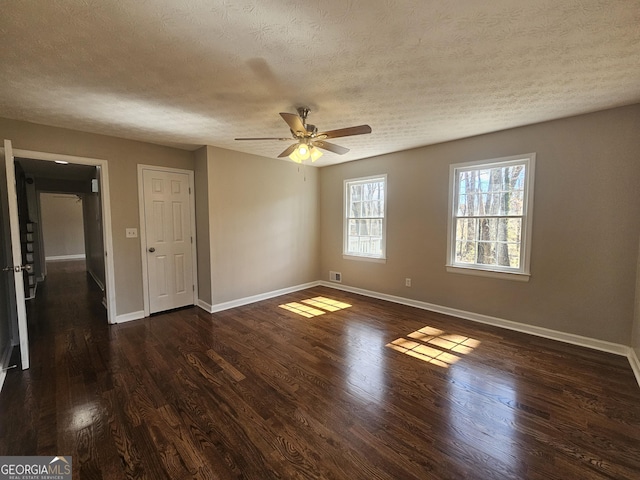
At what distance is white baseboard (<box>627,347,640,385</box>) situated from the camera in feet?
7.86

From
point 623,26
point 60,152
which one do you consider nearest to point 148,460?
point 60,152

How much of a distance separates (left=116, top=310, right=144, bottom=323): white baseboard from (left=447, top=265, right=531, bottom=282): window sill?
4.45 m

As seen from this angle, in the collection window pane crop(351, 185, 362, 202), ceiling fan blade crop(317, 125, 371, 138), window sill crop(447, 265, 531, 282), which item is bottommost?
window sill crop(447, 265, 531, 282)

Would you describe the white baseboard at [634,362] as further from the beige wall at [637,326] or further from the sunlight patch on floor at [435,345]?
the sunlight patch on floor at [435,345]

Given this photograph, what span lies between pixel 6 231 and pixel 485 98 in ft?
16.2

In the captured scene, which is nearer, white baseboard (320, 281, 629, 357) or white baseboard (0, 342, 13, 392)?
white baseboard (0, 342, 13, 392)

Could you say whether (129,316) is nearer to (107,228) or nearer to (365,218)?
(107,228)

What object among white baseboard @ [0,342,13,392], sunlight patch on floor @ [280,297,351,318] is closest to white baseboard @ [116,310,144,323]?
white baseboard @ [0,342,13,392]

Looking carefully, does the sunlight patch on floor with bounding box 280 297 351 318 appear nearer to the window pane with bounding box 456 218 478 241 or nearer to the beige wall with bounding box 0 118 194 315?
the window pane with bounding box 456 218 478 241

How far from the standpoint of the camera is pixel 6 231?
2.82 meters

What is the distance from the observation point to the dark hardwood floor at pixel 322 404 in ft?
5.11

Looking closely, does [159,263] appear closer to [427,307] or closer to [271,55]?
[271,55]

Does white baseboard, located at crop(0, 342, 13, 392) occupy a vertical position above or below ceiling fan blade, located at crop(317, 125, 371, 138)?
below

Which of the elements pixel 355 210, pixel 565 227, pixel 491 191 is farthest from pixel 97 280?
pixel 565 227
